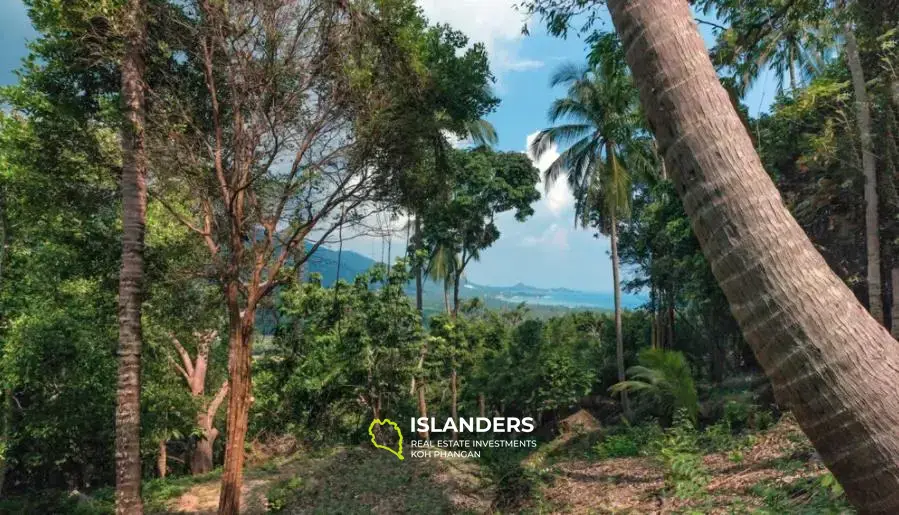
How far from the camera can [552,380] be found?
18531mm

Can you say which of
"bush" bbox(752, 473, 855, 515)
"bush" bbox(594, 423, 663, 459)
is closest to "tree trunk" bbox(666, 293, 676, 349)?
"bush" bbox(594, 423, 663, 459)

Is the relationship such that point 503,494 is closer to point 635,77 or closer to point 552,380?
point 635,77

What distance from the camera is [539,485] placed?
24.6ft

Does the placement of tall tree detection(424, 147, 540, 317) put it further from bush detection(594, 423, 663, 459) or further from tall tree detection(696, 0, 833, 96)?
tall tree detection(696, 0, 833, 96)

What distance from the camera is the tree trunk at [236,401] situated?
6699 mm

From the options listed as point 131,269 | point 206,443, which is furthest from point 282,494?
point 206,443

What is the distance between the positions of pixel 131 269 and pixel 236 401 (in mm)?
2081

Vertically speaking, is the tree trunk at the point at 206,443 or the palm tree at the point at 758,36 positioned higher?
the palm tree at the point at 758,36

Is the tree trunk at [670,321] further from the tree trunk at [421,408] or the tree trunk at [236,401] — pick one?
the tree trunk at [236,401]

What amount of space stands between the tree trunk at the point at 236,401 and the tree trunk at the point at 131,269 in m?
0.97

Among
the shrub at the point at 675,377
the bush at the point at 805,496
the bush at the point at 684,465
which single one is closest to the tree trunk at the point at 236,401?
the bush at the point at 684,465

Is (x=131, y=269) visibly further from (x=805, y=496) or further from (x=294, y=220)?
(x=805, y=496)

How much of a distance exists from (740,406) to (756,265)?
976cm

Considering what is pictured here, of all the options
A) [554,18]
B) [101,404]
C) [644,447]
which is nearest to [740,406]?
[644,447]
